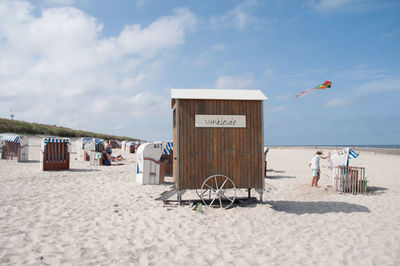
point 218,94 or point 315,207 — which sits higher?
point 218,94

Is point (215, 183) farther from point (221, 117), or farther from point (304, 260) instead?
point (304, 260)

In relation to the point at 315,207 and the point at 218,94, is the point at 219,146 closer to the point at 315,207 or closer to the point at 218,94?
the point at 218,94

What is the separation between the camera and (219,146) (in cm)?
759

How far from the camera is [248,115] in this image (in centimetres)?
773

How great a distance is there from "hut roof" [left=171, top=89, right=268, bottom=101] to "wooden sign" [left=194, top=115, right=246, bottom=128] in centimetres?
A: 51

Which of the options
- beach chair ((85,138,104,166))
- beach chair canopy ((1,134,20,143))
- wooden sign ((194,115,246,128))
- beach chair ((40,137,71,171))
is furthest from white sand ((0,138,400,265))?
beach chair canopy ((1,134,20,143))

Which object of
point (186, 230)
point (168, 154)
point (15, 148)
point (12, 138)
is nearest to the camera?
point (186, 230)

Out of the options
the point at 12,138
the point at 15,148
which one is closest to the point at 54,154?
the point at 15,148

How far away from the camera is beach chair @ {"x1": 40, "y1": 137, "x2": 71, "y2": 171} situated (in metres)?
14.3

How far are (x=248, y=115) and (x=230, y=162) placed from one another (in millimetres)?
1385

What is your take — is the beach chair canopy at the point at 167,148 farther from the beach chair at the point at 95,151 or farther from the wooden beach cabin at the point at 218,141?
the beach chair at the point at 95,151

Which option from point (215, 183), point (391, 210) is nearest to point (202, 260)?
point (215, 183)

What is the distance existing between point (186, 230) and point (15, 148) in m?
17.9

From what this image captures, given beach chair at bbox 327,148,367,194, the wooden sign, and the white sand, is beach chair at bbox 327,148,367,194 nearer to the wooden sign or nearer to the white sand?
the white sand
